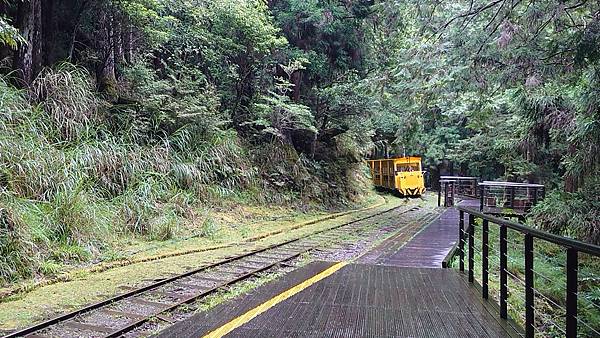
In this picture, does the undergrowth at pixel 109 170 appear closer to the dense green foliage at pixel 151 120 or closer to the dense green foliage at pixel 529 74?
the dense green foliage at pixel 151 120

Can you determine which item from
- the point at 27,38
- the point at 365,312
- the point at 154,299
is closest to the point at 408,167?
the point at 27,38

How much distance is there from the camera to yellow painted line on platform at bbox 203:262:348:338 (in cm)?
333

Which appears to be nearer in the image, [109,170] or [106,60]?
[109,170]

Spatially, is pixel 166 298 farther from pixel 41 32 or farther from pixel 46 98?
pixel 41 32

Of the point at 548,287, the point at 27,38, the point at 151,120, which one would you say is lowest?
the point at 548,287

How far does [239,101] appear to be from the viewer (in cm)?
1544

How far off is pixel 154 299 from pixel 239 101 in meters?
11.2

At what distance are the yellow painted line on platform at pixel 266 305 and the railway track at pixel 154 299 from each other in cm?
96

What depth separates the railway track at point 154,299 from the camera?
386 centimetres

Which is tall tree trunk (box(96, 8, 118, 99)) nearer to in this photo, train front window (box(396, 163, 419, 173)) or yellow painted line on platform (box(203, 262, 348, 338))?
yellow painted line on platform (box(203, 262, 348, 338))

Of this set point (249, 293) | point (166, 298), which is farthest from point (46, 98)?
point (249, 293)

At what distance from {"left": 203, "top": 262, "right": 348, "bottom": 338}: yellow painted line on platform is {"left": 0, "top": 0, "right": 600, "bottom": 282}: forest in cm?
329

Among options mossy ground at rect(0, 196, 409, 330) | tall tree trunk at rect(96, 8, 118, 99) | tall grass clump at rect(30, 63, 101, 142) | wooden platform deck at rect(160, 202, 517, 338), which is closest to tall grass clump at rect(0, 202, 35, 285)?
mossy ground at rect(0, 196, 409, 330)

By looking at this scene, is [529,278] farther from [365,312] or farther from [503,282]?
[365,312]
